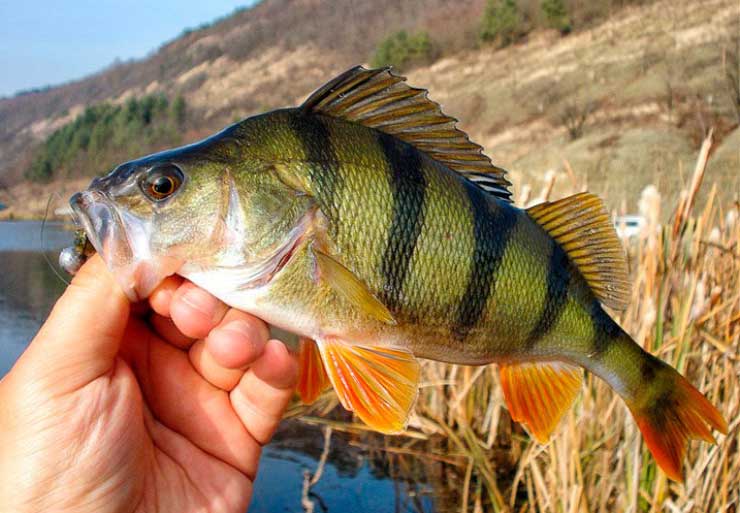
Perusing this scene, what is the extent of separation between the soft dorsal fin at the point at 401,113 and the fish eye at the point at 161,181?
0.32 m

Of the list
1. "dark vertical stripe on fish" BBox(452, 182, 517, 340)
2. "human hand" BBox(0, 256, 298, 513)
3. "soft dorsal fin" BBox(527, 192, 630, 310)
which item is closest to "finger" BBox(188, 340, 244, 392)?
"human hand" BBox(0, 256, 298, 513)

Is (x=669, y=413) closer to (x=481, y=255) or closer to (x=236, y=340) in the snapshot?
(x=481, y=255)

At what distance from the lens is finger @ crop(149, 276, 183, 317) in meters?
1.37

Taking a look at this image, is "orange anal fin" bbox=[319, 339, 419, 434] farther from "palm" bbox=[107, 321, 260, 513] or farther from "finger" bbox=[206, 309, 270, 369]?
"palm" bbox=[107, 321, 260, 513]

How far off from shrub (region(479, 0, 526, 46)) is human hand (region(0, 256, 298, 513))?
166 ft

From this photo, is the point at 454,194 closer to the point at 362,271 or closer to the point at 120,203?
the point at 362,271

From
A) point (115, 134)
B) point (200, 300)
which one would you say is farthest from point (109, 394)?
point (115, 134)

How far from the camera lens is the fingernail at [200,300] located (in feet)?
4.45

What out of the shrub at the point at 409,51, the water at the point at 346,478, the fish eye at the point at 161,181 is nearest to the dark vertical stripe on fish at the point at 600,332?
the fish eye at the point at 161,181

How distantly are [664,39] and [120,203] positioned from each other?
36762 mm

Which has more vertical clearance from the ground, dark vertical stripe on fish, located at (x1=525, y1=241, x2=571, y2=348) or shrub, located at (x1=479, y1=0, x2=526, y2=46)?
shrub, located at (x1=479, y1=0, x2=526, y2=46)

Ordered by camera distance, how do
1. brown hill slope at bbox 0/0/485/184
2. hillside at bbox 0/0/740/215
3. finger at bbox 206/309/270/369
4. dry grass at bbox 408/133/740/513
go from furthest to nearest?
brown hill slope at bbox 0/0/485/184 → hillside at bbox 0/0/740/215 → dry grass at bbox 408/133/740/513 → finger at bbox 206/309/270/369

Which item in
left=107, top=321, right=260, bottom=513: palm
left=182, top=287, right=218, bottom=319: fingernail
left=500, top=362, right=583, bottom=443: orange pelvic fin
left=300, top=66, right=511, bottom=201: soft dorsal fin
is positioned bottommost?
left=107, top=321, right=260, bottom=513: palm

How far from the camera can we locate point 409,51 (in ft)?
172
